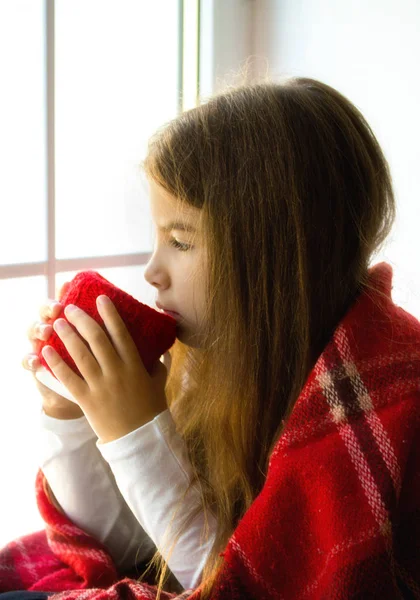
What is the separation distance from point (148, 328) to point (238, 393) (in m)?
0.13

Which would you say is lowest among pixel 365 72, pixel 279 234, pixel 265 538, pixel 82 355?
pixel 265 538

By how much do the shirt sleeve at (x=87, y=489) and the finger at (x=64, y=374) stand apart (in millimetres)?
→ 146

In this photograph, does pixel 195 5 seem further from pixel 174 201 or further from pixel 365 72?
pixel 174 201

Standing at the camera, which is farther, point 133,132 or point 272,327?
point 133,132

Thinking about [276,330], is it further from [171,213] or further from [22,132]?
[22,132]

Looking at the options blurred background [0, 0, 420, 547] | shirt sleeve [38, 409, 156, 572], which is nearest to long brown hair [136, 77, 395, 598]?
shirt sleeve [38, 409, 156, 572]

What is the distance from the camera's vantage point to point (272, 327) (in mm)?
819

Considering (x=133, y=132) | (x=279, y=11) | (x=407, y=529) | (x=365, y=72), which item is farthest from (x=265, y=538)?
(x=279, y=11)

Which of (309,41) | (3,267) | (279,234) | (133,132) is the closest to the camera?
(279,234)

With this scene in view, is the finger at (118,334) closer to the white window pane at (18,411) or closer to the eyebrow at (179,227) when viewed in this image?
the eyebrow at (179,227)

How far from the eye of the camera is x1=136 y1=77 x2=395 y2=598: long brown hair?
800 mm

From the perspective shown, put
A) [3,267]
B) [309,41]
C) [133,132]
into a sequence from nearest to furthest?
[3,267] → [133,132] → [309,41]

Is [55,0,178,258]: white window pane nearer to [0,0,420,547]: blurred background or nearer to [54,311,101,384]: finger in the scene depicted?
[0,0,420,547]: blurred background

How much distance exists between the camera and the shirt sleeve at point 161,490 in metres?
0.79
